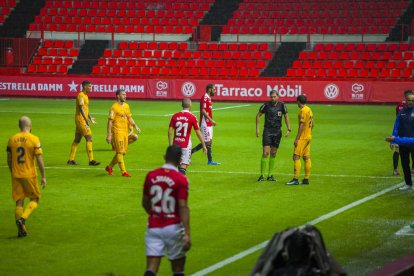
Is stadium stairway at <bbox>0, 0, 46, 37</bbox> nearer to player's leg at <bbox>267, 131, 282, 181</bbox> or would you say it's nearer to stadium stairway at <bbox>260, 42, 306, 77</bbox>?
stadium stairway at <bbox>260, 42, 306, 77</bbox>

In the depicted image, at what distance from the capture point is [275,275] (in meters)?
7.90

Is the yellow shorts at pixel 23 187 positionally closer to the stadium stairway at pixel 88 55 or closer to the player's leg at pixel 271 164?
the player's leg at pixel 271 164

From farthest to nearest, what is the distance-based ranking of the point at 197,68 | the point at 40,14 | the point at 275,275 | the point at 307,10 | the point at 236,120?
1. the point at 40,14
2. the point at 307,10
3. the point at 197,68
4. the point at 236,120
5. the point at 275,275

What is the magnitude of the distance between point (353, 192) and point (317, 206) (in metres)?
2.05

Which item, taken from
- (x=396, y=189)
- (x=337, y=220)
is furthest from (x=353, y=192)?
(x=337, y=220)

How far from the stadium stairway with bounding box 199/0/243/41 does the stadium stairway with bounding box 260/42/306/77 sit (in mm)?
4805

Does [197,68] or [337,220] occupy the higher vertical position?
[197,68]

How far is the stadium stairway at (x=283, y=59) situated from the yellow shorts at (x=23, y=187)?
3702 centimetres

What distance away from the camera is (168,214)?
972 centimetres

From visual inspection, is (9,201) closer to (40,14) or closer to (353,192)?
(353,192)

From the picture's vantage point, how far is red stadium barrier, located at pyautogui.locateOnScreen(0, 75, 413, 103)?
44.6 m

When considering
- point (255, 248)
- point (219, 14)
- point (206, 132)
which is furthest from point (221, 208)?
point (219, 14)

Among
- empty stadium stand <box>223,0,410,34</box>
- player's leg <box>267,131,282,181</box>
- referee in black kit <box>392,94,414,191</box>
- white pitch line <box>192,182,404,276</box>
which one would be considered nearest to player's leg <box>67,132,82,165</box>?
player's leg <box>267,131,282,181</box>

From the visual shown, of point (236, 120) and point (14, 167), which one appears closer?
point (14, 167)
